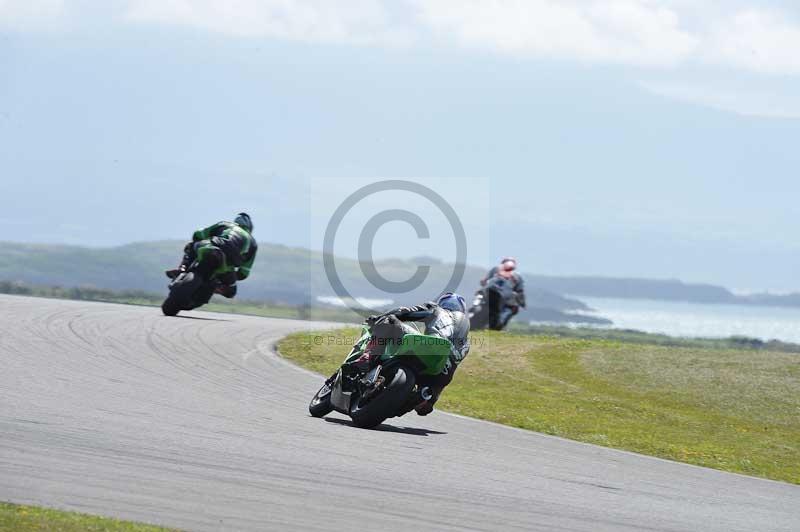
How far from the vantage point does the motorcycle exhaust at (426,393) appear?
14.1m

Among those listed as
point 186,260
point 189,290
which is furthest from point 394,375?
point 189,290

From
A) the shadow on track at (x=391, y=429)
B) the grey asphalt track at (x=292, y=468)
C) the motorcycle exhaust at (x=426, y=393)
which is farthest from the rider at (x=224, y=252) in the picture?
the motorcycle exhaust at (x=426, y=393)

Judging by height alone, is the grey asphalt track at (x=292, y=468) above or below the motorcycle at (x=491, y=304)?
below

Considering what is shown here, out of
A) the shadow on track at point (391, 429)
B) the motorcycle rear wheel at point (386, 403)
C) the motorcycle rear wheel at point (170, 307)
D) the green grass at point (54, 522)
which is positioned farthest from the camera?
the motorcycle rear wheel at point (170, 307)

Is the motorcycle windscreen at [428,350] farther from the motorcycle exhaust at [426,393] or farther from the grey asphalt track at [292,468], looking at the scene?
the grey asphalt track at [292,468]

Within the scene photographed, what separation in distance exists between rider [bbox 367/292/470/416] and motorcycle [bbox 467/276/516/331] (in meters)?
17.9

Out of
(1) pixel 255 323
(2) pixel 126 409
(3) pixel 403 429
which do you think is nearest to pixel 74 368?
(2) pixel 126 409

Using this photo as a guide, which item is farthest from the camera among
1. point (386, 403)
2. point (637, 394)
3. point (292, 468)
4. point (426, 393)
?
point (637, 394)

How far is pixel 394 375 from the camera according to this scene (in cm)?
1397

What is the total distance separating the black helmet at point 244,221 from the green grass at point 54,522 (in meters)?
18.8

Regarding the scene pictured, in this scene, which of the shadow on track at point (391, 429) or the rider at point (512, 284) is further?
the rider at point (512, 284)

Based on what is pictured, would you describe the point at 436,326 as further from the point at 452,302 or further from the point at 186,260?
the point at 186,260

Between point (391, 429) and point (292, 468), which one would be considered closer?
point (292, 468)

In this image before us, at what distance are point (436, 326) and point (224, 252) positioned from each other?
13.2 m
